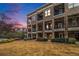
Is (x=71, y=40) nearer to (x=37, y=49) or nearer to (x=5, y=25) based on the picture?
(x=37, y=49)

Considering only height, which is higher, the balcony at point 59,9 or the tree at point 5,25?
the balcony at point 59,9

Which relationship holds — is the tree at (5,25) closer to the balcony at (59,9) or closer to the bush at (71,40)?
the balcony at (59,9)

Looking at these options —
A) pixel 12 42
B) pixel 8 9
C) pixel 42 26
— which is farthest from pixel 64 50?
pixel 8 9

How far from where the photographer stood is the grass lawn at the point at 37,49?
5098 millimetres

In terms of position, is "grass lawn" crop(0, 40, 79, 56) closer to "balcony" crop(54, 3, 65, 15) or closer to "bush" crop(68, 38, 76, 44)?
"bush" crop(68, 38, 76, 44)

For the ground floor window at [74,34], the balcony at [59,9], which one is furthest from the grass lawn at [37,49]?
the balcony at [59,9]

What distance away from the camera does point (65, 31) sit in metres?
5.22

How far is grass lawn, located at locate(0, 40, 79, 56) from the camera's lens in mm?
5098

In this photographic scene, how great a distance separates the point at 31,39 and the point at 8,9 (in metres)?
0.99

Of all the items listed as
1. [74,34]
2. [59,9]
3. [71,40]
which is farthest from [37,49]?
[59,9]

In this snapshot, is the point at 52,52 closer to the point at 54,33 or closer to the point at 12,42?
the point at 54,33

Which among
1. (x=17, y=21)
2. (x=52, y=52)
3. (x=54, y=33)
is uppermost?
(x=17, y=21)

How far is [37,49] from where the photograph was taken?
515 cm

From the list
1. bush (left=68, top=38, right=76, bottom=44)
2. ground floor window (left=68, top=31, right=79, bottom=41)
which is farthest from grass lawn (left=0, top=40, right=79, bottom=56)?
ground floor window (left=68, top=31, right=79, bottom=41)
